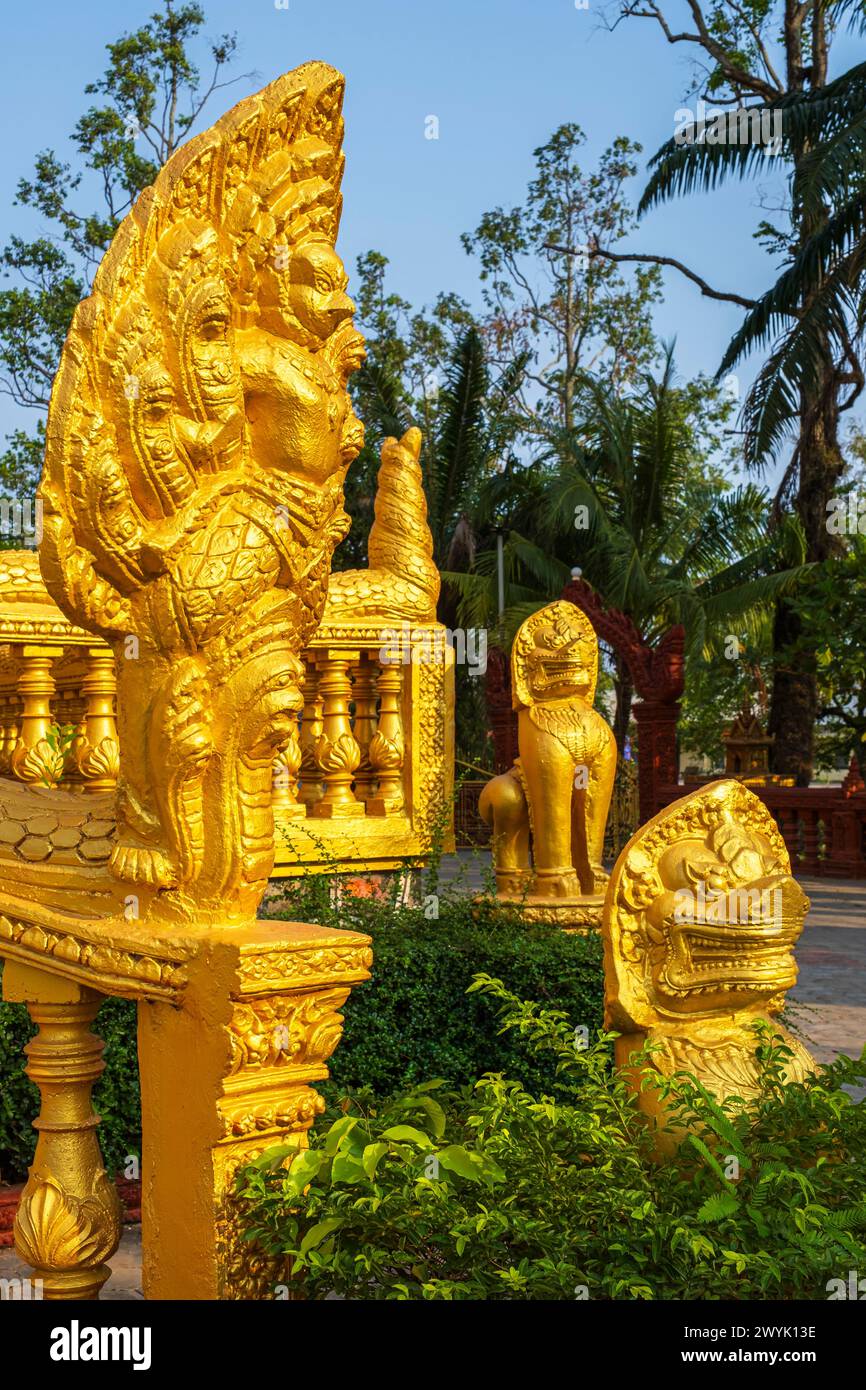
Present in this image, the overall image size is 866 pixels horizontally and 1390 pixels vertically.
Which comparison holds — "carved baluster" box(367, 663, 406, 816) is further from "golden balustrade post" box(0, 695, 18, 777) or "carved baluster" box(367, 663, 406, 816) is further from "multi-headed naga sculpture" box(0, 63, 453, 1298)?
"multi-headed naga sculpture" box(0, 63, 453, 1298)

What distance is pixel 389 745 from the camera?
178 inches

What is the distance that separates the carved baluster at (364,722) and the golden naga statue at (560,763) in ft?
2.12

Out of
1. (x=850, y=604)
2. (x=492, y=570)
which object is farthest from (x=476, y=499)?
(x=850, y=604)

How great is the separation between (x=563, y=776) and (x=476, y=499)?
454 inches

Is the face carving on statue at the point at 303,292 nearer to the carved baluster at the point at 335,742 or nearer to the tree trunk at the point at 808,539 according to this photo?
the carved baluster at the point at 335,742

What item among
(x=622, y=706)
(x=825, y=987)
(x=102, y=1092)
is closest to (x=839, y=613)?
(x=622, y=706)

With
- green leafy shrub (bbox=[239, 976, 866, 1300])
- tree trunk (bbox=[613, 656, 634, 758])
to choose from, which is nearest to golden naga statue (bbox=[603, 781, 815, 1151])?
green leafy shrub (bbox=[239, 976, 866, 1300])

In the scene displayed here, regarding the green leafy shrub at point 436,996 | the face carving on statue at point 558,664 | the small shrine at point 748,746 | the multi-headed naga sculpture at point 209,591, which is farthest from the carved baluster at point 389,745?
the small shrine at point 748,746

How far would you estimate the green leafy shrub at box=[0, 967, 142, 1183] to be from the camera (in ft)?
11.6

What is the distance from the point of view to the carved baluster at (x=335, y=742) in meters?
4.38

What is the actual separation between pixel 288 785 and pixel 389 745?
1.33 feet

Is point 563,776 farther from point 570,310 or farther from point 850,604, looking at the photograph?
point 570,310

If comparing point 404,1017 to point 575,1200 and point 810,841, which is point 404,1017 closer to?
point 575,1200
